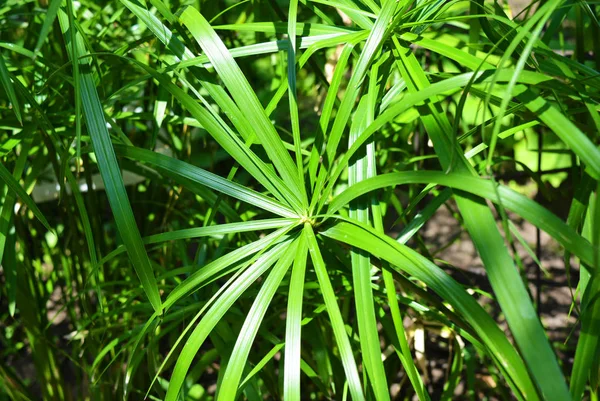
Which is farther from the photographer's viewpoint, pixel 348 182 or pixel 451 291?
pixel 348 182

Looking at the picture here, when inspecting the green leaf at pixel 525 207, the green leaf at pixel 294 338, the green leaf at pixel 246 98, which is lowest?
the green leaf at pixel 294 338

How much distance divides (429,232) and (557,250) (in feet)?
1.15

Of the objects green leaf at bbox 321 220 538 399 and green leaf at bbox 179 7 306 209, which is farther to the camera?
green leaf at bbox 179 7 306 209

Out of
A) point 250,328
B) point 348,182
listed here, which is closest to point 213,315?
point 250,328

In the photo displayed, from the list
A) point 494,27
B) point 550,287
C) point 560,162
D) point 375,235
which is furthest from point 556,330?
point 375,235

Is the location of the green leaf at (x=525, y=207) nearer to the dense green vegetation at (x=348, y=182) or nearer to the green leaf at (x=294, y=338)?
the dense green vegetation at (x=348, y=182)

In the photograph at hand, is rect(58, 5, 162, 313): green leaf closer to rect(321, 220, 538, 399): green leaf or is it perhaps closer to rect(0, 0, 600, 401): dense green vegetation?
rect(0, 0, 600, 401): dense green vegetation

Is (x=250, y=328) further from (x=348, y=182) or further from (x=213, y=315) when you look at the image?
(x=348, y=182)

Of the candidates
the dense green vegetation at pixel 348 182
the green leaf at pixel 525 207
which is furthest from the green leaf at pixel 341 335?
the green leaf at pixel 525 207

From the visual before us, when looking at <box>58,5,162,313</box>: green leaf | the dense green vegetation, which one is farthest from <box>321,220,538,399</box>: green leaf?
<box>58,5,162,313</box>: green leaf

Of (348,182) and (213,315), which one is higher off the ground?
(348,182)

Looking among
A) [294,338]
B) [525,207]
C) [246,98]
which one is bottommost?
[294,338]

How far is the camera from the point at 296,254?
58 cm

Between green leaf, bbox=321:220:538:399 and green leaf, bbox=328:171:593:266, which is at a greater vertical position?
green leaf, bbox=328:171:593:266
